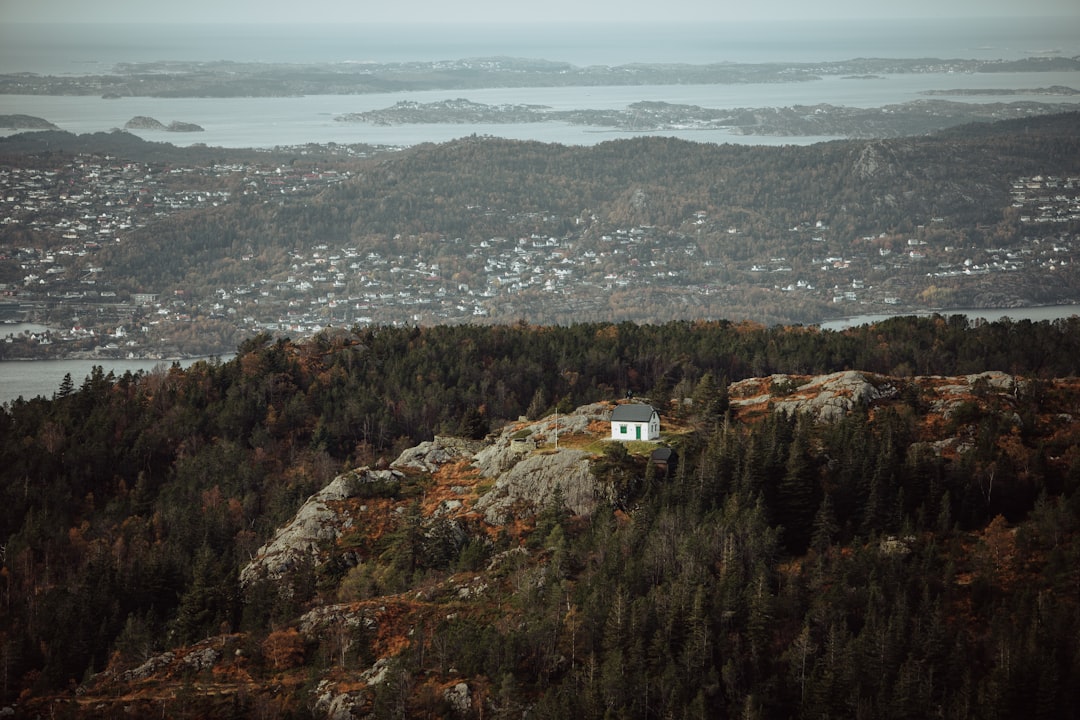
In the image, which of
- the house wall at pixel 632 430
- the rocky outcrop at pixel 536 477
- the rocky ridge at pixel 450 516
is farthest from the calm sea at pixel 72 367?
the house wall at pixel 632 430

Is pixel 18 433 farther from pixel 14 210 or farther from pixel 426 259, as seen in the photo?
pixel 14 210

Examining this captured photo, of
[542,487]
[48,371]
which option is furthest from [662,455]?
[48,371]

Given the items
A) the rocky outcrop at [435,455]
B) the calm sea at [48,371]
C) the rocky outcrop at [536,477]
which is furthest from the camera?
the calm sea at [48,371]

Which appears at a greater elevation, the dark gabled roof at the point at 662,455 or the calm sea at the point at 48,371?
the dark gabled roof at the point at 662,455

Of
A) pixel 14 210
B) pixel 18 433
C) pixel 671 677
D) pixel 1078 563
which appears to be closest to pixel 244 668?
pixel 671 677

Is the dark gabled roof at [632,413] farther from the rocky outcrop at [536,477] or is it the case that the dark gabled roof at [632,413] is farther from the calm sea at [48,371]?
the calm sea at [48,371]

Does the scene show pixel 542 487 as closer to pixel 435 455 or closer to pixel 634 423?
pixel 634 423
